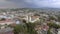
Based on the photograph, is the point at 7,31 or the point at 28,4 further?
the point at 28,4

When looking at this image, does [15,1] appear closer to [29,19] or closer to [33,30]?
[29,19]

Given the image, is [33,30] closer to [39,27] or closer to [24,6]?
[39,27]

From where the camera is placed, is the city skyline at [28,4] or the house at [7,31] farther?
the city skyline at [28,4]

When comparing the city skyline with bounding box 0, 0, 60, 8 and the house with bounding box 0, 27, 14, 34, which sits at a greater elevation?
the city skyline with bounding box 0, 0, 60, 8

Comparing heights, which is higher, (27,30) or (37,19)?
(37,19)

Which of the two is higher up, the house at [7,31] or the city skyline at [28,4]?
the city skyline at [28,4]

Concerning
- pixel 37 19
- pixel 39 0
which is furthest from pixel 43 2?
pixel 37 19

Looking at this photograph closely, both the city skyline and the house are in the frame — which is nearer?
the house

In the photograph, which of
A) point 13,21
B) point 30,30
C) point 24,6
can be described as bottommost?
point 30,30

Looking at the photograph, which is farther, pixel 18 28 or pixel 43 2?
pixel 43 2

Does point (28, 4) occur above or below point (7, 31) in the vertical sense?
above
